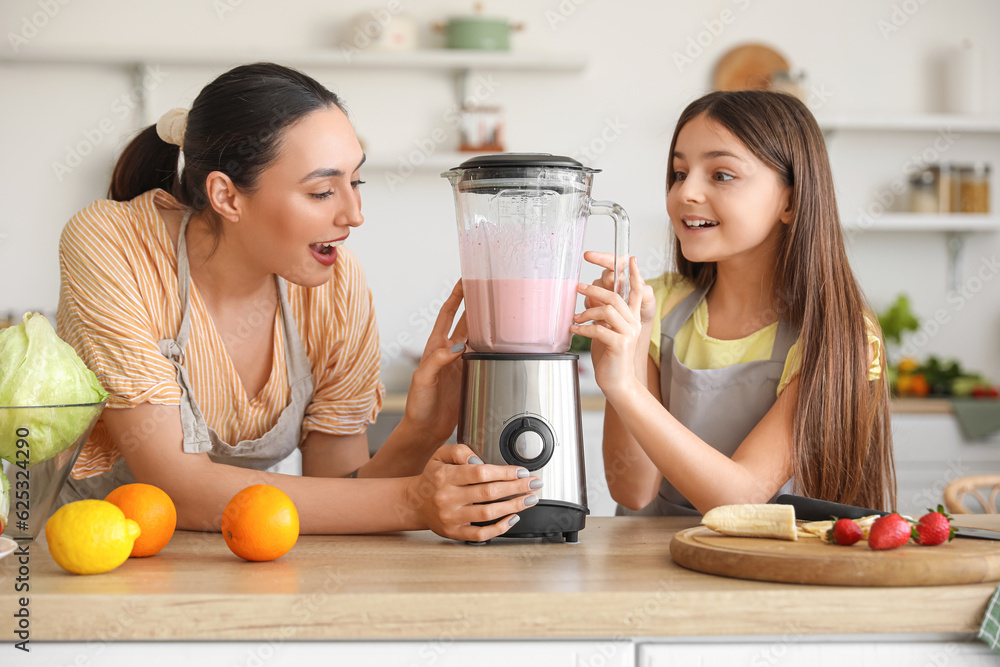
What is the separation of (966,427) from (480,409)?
2.34 meters

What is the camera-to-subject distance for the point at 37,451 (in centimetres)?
85

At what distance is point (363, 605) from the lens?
0.72 meters

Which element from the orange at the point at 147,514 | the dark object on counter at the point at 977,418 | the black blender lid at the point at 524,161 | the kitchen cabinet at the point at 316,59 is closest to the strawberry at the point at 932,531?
the black blender lid at the point at 524,161

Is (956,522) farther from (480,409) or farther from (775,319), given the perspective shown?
(480,409)

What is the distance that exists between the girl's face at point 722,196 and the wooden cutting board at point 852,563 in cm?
53

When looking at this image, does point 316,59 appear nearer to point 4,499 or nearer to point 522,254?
point 522,254

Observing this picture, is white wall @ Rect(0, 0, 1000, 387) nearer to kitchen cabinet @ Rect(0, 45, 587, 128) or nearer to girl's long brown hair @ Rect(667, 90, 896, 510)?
kitchen cabinet @ Rect(0, 45, 587, 128)

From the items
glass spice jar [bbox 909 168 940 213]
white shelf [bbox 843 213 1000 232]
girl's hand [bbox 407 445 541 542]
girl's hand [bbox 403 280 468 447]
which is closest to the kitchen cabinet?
white shelf [bbox 843 213 1000 232]

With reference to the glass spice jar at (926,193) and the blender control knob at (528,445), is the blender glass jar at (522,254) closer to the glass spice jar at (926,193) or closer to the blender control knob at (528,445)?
the blender control knob at (528,445)

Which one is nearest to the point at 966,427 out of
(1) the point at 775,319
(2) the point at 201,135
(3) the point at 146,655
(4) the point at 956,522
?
(1) the point at 775,319

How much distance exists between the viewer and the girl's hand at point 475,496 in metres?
0.89

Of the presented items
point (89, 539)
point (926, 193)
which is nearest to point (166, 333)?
point (89, 539)

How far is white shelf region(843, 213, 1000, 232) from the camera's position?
10.2 feet

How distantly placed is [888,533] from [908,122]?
109 inches
